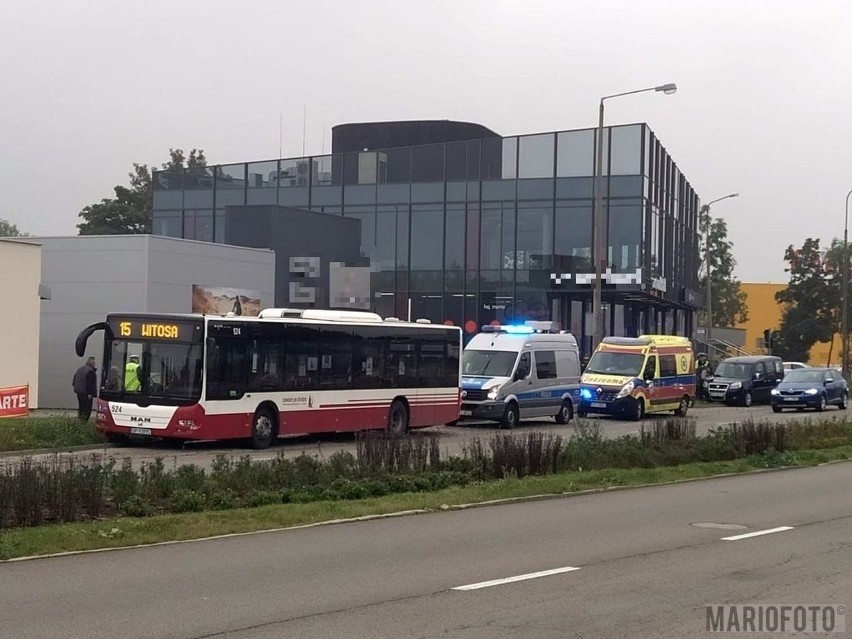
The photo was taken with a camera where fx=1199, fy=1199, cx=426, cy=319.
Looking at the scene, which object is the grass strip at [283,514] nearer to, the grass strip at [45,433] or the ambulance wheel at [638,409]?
the grass strip at [45,433]

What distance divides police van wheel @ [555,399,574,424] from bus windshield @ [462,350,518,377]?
294 centimetres

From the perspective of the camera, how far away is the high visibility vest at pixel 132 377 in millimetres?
23578

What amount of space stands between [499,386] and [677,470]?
493 inches

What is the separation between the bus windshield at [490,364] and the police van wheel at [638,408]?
240 inches

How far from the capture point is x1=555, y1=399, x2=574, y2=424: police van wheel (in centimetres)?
3503

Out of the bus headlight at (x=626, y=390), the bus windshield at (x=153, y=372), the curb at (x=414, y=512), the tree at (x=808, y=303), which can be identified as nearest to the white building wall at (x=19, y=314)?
the bus windshield at (x=153, y=372)

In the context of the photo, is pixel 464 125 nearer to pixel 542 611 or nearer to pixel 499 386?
pixel 499 386

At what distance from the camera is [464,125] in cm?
6706

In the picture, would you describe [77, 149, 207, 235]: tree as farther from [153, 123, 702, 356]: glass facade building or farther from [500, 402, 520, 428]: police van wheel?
[500, 402, 520, 428]: police van wheel

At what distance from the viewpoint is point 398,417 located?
28.6 meters

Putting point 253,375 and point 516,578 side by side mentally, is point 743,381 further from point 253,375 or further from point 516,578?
point 516,578

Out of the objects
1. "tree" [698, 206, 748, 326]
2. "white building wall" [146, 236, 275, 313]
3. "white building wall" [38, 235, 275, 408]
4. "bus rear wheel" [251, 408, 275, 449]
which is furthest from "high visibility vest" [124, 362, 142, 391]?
"tree" [698, 206, 748, 326]

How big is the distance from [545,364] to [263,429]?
11.7 m

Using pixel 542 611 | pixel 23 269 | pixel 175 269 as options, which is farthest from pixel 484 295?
pixel 542 611
